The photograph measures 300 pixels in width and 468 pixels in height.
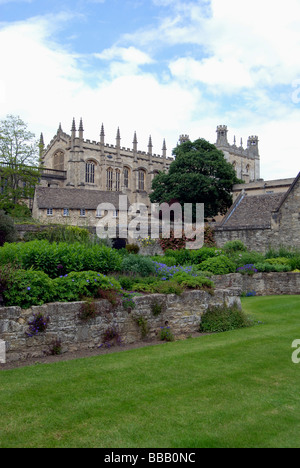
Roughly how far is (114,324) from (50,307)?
4.91ft

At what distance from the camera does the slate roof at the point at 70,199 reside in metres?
38.2

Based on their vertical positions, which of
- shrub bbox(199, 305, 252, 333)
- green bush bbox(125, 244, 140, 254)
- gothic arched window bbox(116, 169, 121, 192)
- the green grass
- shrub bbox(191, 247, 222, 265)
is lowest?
→ the green grass

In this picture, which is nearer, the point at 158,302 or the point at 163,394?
the point at 163,394

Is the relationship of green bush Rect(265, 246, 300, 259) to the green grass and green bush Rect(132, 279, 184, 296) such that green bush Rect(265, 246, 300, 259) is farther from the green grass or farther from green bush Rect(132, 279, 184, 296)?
the green grass

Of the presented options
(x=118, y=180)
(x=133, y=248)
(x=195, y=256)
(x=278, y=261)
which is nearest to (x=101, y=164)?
(x=118, y=180)

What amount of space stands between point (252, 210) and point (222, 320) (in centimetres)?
1886

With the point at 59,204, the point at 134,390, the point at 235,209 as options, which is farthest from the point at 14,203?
the point at 134,390

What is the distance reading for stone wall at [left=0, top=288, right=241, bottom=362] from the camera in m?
7.36

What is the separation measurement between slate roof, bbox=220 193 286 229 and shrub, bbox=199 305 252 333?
16.2m

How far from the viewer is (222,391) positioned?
5.80 m

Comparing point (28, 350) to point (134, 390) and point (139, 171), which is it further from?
point (139, 171)

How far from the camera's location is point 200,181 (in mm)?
40906

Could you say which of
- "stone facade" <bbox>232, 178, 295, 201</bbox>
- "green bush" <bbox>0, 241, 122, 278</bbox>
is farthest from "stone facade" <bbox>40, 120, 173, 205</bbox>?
"green bush" <bbox>0, 241, 122, 278</bbox>

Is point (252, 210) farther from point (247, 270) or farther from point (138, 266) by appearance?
point (138, 266)
